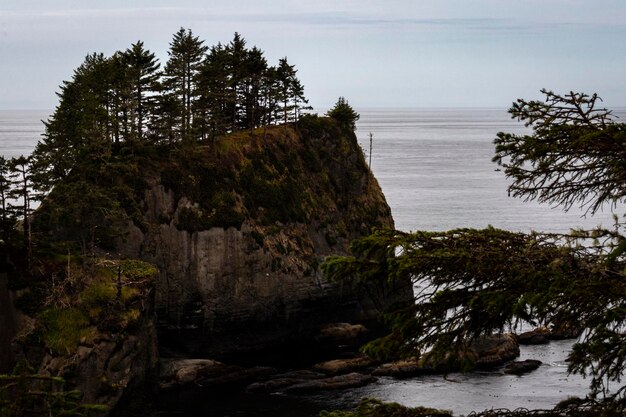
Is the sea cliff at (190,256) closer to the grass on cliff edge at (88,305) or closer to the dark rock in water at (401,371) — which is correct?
the grass on cliff edge at (88,305)

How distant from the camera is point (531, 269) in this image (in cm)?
1193

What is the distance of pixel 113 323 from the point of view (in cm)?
5194

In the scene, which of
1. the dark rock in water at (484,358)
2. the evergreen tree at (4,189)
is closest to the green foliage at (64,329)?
the evergreen tree at (4,189)

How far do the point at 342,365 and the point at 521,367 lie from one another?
50.2 ft

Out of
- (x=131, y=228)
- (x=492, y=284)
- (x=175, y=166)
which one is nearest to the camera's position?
(x=492, y=284)

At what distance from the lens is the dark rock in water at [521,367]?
2557 inches

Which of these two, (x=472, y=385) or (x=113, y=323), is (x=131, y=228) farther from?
(x=472, y=385)

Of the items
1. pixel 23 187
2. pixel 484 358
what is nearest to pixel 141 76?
pixel 23 187

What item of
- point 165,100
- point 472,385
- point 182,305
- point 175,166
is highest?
point 165,100

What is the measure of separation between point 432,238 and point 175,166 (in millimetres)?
59917

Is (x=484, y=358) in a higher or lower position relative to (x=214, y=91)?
lower

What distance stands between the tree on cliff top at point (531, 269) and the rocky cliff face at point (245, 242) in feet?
178

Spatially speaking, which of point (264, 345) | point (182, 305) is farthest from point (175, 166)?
point (264, 345)

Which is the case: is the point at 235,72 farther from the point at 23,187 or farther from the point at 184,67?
the point at 23,187
